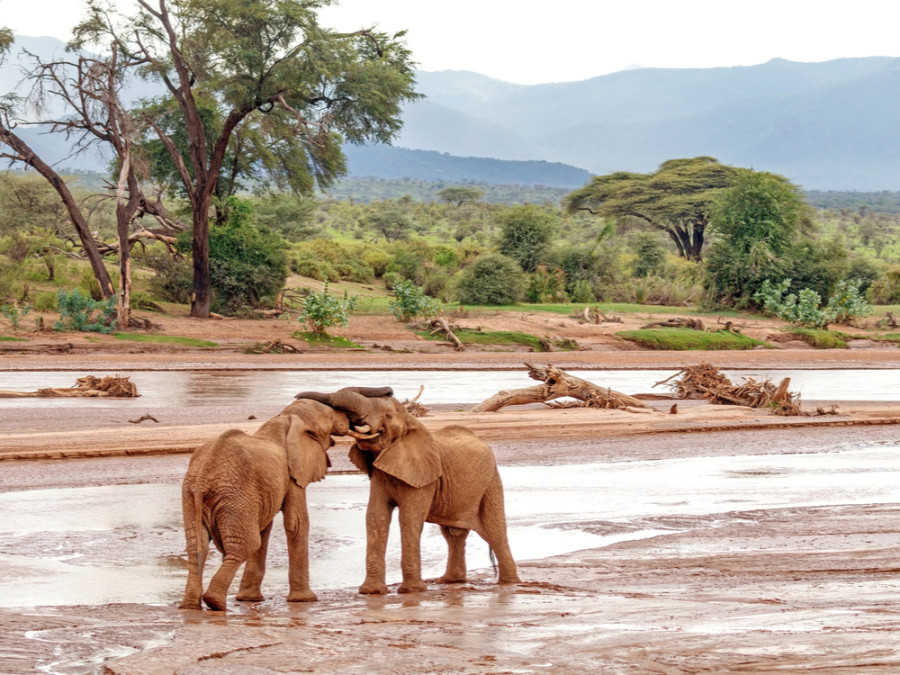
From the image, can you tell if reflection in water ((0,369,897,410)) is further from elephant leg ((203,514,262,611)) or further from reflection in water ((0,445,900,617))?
elephant leg ((203,514,262,611))

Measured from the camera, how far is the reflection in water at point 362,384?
20.8 meters

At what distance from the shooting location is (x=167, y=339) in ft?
99.5

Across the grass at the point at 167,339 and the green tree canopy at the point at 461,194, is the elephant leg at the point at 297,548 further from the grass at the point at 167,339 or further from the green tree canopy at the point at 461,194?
the green tree canopy at the point at 461,194

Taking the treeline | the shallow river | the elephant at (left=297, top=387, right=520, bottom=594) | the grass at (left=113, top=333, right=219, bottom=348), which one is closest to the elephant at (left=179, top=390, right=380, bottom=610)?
the elephant at (left=297, top=387, right=520, bottom=594)

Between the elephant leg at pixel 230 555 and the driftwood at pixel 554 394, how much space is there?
37.2 ft

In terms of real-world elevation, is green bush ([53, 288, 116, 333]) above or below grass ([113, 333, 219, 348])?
above

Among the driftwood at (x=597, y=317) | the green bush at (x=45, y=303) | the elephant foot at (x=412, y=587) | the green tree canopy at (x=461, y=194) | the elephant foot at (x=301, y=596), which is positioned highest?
the green tree canopy at (x=461, y=194)

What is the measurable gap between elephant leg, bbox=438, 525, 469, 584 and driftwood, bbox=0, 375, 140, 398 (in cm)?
1361

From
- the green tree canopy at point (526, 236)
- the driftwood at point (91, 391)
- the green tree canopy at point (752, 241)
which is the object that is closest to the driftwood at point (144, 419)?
the driftwood at point (91, 391)

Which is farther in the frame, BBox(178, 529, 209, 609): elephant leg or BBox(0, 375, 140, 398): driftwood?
BBox(0, 375, 140, 398): driftwood

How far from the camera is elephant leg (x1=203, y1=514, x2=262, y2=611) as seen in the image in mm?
6711

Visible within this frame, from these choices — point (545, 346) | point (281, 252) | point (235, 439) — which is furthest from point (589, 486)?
point (281, 252)

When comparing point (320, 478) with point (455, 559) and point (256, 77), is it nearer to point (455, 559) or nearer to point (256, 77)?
point (455, 559)

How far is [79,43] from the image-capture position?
3300 cm
